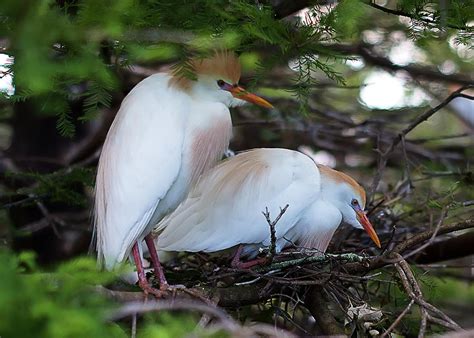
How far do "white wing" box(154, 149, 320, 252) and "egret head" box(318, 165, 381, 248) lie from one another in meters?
0.13

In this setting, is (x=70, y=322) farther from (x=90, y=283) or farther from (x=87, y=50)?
(x=87, y=50)

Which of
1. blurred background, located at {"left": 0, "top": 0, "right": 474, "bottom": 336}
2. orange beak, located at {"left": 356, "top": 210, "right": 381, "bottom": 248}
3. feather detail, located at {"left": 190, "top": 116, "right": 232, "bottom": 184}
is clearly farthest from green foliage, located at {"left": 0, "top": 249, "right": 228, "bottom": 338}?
orange beak, located at {"left": 356, "top": 210, "right": 381, "bottom": 248}

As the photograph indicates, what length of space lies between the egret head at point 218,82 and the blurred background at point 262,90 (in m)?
0.07

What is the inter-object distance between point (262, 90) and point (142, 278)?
4.57ft

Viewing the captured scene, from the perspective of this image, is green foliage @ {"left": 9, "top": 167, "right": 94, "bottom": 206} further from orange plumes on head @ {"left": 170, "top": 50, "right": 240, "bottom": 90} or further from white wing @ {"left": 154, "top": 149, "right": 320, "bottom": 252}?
orange plumes on head @ {"left": 170, "top": 50, "right": 240, "bottom": 90}

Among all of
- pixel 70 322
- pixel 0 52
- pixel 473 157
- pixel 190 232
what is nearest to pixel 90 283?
pixel 70 322

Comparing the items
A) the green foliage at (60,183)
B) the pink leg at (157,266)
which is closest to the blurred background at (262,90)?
the green foliage at (60,183)

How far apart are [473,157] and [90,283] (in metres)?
2.87

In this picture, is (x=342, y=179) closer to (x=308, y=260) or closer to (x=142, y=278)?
(x=308, y=260)

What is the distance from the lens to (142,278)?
2.09 m

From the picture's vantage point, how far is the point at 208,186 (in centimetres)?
255

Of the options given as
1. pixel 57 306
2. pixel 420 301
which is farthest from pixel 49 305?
pixel 420 301

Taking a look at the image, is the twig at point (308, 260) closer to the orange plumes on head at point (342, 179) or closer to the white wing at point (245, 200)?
the white wing at point (245, 200)

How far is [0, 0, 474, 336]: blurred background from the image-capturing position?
1279mm
